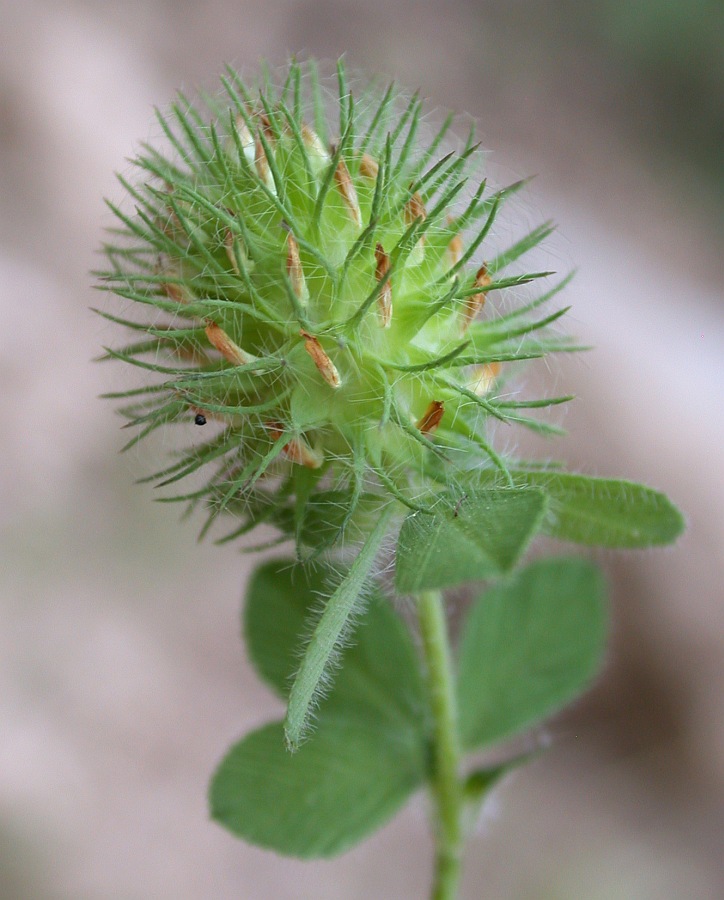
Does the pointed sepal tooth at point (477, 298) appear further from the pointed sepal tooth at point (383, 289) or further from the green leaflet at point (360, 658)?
the green leaflet at point (360, 658)

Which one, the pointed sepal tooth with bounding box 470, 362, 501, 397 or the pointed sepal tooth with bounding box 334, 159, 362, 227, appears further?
the pointed sepal tooth with bounding box 470, 362, 501, 397

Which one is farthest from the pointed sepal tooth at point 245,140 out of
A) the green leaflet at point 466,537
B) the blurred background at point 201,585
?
the blurred background at point 201,585

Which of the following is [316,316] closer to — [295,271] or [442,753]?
[295,271]

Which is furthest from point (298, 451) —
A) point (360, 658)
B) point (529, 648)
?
point (529, 648)

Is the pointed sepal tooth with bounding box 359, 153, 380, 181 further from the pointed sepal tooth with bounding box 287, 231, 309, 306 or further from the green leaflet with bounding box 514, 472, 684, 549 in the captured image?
the green leaflet with bounding box 514, 472, 684, 549

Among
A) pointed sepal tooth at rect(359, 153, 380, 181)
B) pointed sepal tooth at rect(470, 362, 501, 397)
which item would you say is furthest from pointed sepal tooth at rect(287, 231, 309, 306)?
pointed sepal tooth at rect(470, 362, 501, 397)

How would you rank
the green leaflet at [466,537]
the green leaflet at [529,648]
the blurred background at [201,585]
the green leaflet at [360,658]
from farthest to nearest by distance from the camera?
1. the blurred background at [201,585]
2. the green leaflet at [529,648]
3. the green leaflet at [360,658]
4. the green leaflet at [466,537]

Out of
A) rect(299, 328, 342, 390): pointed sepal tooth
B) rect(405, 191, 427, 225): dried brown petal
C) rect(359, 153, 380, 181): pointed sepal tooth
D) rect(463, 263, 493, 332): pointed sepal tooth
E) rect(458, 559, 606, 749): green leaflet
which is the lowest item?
rect(458, 559, 606, 749): green leaflet
